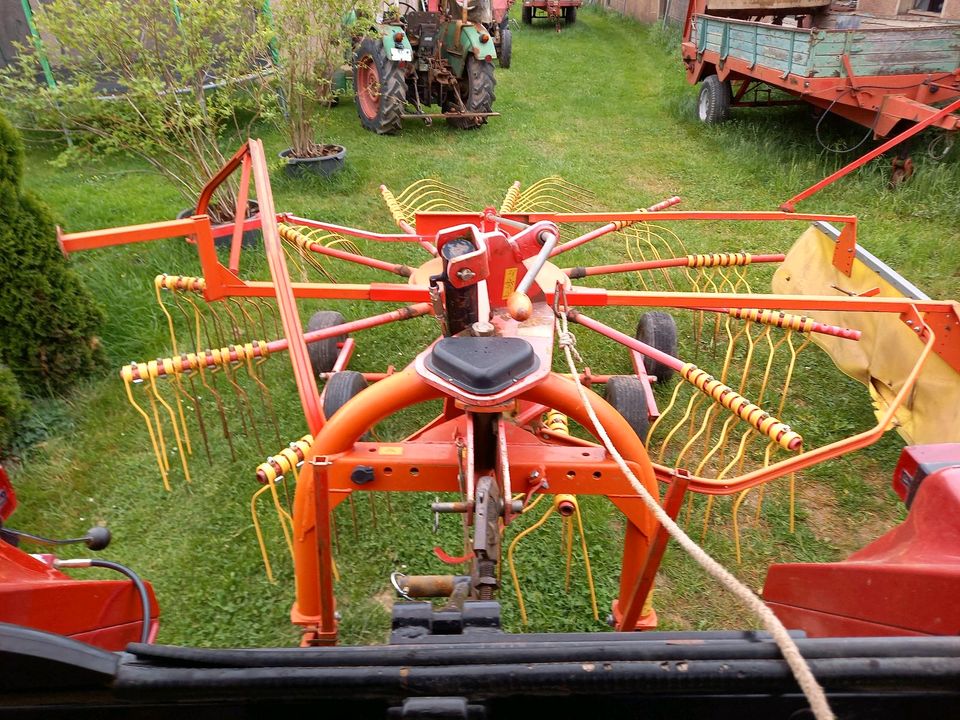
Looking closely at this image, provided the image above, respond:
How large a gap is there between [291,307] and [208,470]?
1.53 m

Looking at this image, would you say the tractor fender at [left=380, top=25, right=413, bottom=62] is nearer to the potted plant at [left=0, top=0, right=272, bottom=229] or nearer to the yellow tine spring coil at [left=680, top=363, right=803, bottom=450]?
the potted plant at [left=0, top=0, right=272, bottom=229]

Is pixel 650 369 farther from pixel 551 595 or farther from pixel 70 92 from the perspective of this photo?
pixel 70 92

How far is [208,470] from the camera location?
3.18 metres

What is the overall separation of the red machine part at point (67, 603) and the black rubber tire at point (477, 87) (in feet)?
25.6

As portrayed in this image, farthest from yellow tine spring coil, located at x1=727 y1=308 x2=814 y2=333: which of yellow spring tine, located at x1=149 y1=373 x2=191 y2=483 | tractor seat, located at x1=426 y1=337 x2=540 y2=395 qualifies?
yellow spring tine, located at x1=149 y1=373 x2=191 y2=483

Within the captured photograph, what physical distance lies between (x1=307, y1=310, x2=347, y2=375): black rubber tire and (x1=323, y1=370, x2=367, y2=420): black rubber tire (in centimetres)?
60

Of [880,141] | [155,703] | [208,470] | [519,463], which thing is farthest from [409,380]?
[880,141]

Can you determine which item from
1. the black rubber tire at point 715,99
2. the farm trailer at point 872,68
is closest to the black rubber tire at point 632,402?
the farm trailer at point 872,68

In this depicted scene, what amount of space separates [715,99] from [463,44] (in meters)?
3.35

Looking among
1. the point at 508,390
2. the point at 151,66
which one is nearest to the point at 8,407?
the point at 508,390

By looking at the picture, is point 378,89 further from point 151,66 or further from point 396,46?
point 151,66

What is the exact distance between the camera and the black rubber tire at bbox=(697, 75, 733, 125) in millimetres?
8234

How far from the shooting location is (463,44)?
26.9ft

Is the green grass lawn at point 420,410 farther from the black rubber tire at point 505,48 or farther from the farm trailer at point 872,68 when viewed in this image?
the black rubber tire at point 505,48
